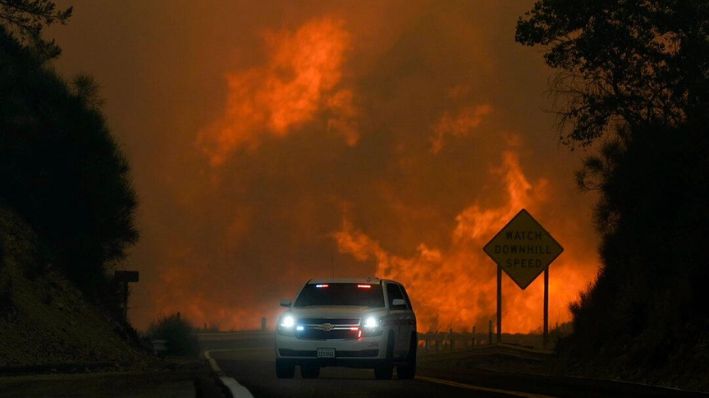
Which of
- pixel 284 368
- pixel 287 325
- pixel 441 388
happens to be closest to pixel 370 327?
pixel 287 325

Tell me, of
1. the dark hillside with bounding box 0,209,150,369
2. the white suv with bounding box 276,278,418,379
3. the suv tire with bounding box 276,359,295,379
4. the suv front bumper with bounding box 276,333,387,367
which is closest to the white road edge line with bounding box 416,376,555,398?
the white suv with bounding box 276,278,418,379

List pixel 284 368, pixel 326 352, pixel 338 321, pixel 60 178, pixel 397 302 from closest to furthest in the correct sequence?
pixel 326 352
pixel 338 321
pixel 284 368
pixel 397 302
pixel 60 178

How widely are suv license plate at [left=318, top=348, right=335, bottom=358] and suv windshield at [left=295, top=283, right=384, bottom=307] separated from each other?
144cm

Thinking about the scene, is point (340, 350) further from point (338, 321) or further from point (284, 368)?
point (284, 368)

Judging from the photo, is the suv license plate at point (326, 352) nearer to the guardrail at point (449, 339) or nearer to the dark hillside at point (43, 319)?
the dark hillside at point (43, 319)

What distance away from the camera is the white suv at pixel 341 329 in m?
26.4

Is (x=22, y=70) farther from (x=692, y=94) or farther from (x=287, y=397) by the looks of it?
(x=287, y=397)

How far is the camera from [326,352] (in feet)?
86.4

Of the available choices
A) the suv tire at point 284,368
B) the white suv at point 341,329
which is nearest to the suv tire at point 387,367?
the white suv at point 341,329

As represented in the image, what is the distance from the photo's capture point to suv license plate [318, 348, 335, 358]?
26328mm

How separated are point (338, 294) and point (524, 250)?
17423mm

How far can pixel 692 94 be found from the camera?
114ft

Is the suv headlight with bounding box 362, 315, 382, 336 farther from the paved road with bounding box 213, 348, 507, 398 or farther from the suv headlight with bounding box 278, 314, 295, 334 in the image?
the suv headlight with bounding box 278, 314, 295, 334

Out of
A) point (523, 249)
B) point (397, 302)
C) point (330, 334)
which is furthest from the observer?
point (523, 249)
